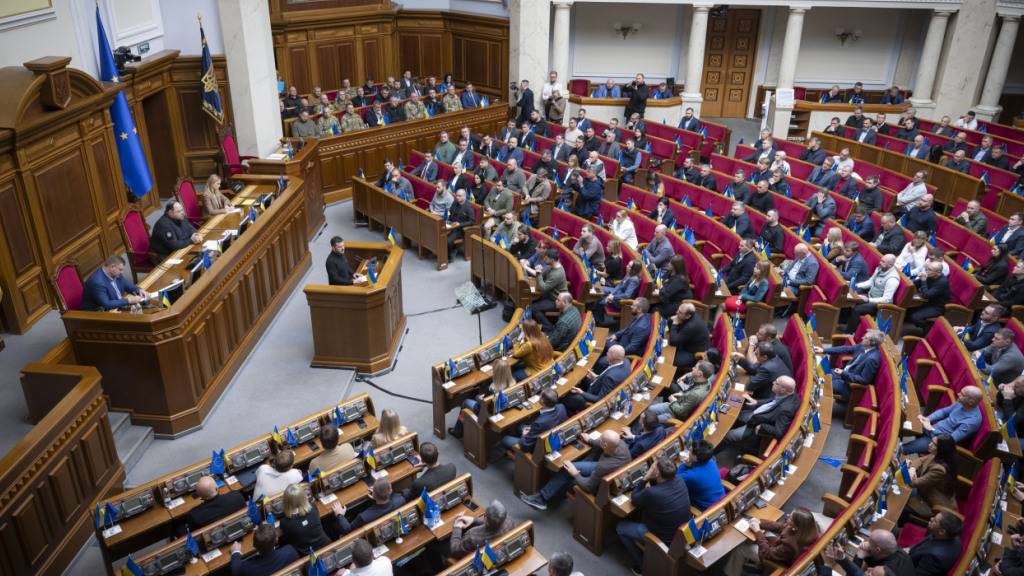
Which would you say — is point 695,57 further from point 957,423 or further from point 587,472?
point 587,472

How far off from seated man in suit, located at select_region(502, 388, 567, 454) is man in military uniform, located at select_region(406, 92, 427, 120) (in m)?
9.43

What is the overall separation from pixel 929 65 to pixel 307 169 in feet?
45.0

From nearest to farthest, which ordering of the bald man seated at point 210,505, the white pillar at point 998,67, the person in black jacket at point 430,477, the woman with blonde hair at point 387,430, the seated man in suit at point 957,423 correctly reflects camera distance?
the bald man seated at point 210,505 < the person in black jacket at point 430,477 < the woman with blonde hair at point 387,430 < the seated man in suit at point 957,423 < the white pillar at point 998,67

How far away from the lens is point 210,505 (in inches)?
200

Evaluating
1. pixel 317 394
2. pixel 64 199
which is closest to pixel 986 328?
pixel 317 394

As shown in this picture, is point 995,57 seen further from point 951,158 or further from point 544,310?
point 544,310

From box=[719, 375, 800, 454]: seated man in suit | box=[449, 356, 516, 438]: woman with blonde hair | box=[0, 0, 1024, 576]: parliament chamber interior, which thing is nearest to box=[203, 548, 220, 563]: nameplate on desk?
box=[0, 0, 1024, 576]: parliament chamber interior

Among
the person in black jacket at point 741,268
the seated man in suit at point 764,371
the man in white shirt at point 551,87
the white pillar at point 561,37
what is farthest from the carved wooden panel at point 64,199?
the white pillar at point 561,37

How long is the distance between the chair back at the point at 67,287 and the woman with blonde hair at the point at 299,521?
10.2 feet

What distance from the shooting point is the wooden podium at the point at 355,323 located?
7793 mm

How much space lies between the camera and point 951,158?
504 inches

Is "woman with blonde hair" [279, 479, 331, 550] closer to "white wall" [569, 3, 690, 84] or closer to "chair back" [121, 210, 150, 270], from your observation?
"chair back" [121, 210, 150, 270]

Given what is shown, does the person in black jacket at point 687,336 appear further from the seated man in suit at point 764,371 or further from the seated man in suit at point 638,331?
the seated man in suit at point 764,371

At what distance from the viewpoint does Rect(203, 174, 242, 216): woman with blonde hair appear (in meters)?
9.23
